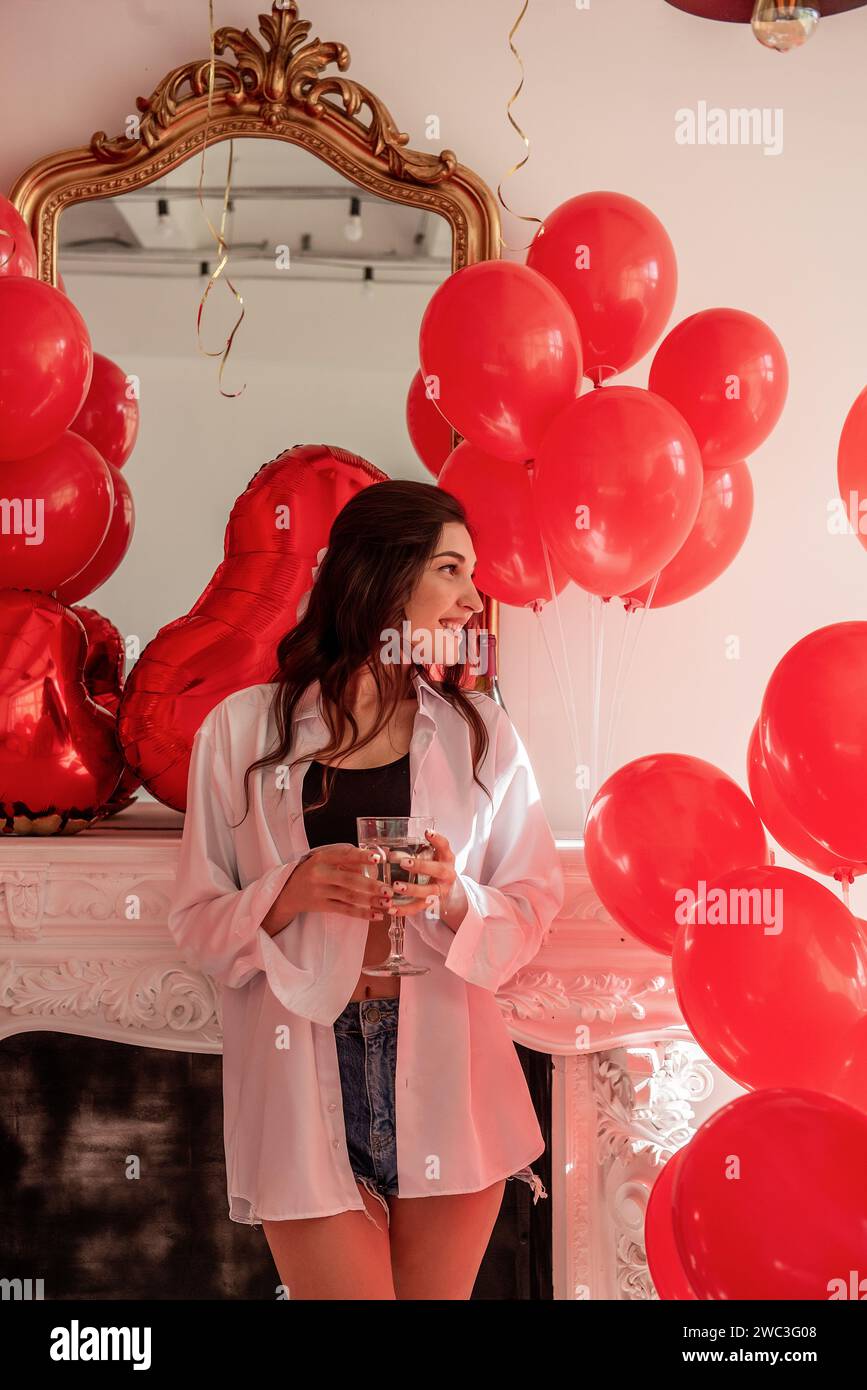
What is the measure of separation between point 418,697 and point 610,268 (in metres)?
0.79

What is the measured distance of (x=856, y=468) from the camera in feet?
5.95

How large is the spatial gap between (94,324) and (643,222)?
1145 mm

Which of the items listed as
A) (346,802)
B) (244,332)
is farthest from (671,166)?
(346,802)

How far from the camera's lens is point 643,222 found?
209 cm

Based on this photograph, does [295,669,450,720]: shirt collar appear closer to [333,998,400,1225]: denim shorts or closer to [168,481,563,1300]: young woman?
[168,481,563,1300]: young woman

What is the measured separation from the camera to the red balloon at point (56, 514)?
85.7 inches


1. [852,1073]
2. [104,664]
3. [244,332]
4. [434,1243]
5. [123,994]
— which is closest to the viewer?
[852,1073]

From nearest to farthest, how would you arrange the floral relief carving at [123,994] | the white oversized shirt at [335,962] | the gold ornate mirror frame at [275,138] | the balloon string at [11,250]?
the white oversized shirt at [335,962], the balloon string at [11,250], the floral relief carving at [123,994], the gold ornate mirror frame at [275,138]

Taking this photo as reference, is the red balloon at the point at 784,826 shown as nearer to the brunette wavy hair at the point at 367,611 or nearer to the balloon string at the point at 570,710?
the brunette wavy hair at the point at 367,611

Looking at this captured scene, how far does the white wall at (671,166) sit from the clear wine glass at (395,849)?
0.98m

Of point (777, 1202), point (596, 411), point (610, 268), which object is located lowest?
point (777, 1202)

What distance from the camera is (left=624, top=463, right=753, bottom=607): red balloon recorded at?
216cm

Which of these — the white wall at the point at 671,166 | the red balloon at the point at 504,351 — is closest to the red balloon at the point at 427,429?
the white wall at the point at 671,166

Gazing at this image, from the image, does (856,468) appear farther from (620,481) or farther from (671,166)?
(671,166)
